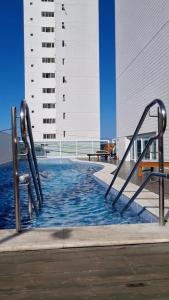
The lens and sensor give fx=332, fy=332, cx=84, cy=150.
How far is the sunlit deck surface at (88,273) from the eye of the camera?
7.77 feet

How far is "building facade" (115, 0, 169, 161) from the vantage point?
16.5 meters

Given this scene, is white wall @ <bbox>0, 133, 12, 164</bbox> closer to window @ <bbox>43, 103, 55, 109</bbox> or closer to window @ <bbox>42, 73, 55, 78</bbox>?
window @ <bbox>43, 103, 55, 109</bbox>

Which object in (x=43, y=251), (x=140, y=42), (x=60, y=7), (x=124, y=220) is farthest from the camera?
(x=60, y=7)

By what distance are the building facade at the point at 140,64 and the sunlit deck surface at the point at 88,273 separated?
10017 mm

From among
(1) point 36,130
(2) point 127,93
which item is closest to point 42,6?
(1) point 36,130

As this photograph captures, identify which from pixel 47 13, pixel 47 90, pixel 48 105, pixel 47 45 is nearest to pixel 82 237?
pixel 48 105

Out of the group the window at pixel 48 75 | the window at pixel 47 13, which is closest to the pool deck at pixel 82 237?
the window at pixel 48 75

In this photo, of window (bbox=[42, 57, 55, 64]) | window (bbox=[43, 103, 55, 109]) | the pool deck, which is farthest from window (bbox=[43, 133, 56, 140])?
the pool deck

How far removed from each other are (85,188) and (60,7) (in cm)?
3672

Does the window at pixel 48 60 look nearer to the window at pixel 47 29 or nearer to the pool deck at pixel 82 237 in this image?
the window at pixel 47 29

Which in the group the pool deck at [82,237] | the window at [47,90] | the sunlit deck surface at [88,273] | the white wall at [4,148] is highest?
the window at [47,90]

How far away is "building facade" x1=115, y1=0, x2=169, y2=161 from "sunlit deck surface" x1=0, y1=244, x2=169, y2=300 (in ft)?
32.9

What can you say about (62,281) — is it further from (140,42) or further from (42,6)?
(42,6)

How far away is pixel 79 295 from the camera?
2.34 m
